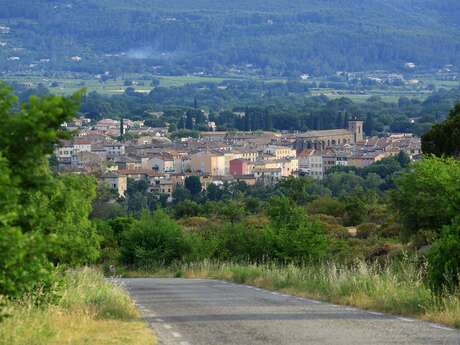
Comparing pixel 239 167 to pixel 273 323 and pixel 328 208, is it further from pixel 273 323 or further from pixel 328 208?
pixel 273 323

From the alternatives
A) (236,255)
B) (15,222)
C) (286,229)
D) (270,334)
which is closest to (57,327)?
(270,334)

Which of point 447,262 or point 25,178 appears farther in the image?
point 447,262

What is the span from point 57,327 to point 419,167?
33.3 feet

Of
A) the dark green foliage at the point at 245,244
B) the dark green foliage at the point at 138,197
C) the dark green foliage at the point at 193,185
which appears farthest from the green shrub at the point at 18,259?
the dark green foliage at the point at 193,185

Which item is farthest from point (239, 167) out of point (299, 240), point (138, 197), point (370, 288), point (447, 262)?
point (447, 262)

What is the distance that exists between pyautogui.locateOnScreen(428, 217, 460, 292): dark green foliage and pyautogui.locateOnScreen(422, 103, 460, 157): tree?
21.4 m

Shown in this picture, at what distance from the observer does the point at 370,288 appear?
58.9 ft

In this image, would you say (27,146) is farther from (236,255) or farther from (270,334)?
(236,255)

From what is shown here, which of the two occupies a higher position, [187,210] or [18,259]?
[18,259]

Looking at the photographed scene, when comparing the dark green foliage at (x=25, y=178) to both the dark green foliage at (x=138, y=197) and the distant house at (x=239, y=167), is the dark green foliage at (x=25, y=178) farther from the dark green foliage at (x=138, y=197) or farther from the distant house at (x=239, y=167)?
the distant house at (x=239, y=167)

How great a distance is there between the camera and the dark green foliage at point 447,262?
15.4 m

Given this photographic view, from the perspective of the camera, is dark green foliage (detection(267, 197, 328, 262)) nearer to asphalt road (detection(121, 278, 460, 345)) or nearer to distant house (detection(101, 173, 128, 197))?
asphalt road (detection(121, 278, 460, 345))

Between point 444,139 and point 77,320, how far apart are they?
24676 mm

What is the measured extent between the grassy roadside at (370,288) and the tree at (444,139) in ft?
40.0
